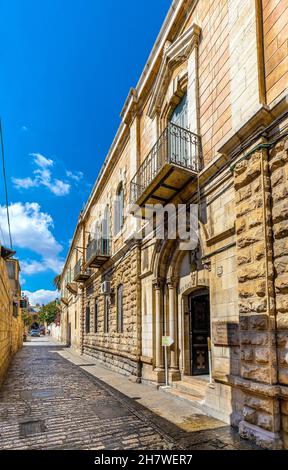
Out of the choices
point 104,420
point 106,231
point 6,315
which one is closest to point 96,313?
point 106,231

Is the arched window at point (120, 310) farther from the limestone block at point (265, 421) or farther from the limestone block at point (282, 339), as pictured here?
the limestone block at point (282, 339)

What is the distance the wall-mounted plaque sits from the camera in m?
5.64

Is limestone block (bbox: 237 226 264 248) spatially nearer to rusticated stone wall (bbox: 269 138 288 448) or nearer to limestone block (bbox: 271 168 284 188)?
rusticated stone wall (bbox: 269 138 288 448)

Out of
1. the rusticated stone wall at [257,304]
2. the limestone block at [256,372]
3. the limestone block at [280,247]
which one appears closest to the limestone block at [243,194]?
the rusticated stone wall at [257,304]

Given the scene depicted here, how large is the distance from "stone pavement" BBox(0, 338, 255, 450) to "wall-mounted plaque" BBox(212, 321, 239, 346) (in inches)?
48.7

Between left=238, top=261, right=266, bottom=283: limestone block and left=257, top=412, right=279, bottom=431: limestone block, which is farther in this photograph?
left=238, top=261, right=266, bottom=283: limestone block

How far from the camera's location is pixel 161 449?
4.50 meters

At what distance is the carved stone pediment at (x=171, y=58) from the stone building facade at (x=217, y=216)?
0.09 feet

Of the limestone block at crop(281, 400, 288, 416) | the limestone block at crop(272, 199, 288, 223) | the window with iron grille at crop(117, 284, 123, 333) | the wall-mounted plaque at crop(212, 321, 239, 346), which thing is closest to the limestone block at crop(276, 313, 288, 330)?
the limestone block at crop(281, 400, 288, 416)

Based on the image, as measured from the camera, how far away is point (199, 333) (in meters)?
8.43

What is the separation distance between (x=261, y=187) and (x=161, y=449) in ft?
12.2

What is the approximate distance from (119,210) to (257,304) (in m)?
9.68

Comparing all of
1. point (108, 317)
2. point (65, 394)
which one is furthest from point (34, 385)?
point (108, 317)

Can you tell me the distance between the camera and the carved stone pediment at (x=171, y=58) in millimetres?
7884
